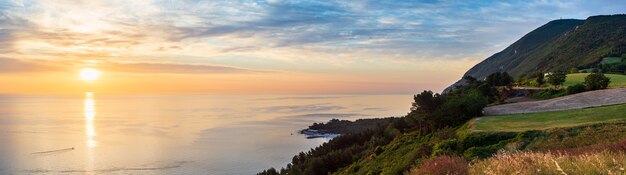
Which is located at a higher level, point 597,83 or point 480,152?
point 597,83

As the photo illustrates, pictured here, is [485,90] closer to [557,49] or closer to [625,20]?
[557,49]

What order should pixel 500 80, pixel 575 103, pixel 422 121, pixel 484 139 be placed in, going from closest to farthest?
pixel 484 139
pixel 575 103
pixel 422 121
pixel 500 80

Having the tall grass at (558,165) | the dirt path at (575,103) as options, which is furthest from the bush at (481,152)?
the dirt path at (575,103)

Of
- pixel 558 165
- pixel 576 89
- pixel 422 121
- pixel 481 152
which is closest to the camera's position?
pixel 558 165

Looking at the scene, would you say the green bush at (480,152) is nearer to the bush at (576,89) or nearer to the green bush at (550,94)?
the green bush at (550,94)

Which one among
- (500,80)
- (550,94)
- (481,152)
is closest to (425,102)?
(550,94)

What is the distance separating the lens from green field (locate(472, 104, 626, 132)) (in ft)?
70.6

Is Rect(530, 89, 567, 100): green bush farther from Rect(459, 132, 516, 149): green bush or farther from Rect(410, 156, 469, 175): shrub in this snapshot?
Rect(410, 156, 469, 175): shrub

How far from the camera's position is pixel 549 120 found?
23.8 meters

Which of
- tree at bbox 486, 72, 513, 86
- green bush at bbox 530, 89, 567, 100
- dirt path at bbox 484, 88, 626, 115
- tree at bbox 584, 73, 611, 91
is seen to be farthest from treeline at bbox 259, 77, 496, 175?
tree at bbox 486, 72, 513, 86

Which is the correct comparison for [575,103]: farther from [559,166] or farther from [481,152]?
[559,166]

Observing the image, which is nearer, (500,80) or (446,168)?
(446,168)

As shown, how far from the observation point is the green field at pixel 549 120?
21.5 meters

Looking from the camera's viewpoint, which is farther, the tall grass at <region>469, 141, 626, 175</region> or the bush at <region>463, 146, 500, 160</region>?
the bush at <region>463, 146, 500, 160</region>
